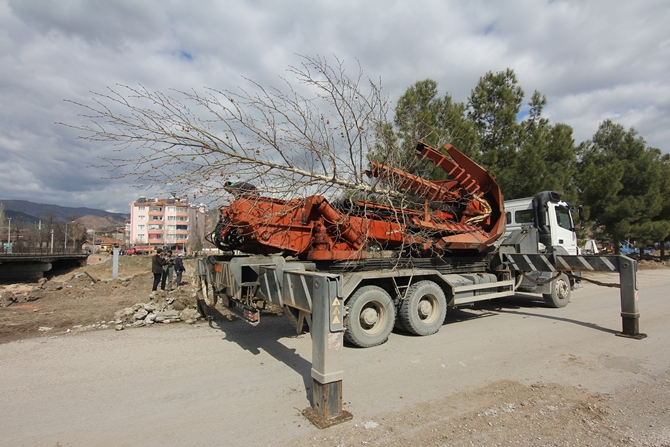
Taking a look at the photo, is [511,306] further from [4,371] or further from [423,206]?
[4,371]

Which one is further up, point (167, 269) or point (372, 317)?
point (167, 269)

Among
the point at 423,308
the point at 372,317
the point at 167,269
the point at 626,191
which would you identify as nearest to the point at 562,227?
the point at 423,308

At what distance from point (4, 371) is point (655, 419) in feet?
24.2

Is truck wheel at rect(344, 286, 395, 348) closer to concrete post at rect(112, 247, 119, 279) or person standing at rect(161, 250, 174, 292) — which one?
person standing at rect(161, 250, 174, 292)

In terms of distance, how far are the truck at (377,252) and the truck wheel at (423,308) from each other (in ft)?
0.06

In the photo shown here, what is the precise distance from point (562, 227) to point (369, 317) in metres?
7.62

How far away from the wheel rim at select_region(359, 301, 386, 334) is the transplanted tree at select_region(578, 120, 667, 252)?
60.8 feet

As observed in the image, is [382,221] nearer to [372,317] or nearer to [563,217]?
[372,317]

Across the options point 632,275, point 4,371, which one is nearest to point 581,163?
point 632,275

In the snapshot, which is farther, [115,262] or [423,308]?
[115,262]

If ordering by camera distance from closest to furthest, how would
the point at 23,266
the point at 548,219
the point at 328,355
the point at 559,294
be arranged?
1. the point at 328,355
2. the point at 559,294
3. the point at 548,219
4. the point at 23,266

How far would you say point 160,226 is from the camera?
9219 centimetres

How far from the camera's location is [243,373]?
471 cm

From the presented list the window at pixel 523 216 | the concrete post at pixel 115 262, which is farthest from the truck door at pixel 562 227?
the concrete post at pixel 115 262
